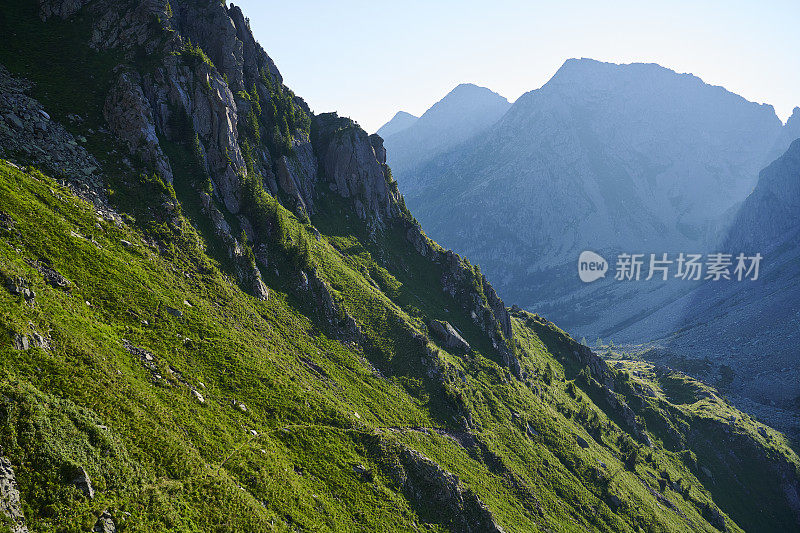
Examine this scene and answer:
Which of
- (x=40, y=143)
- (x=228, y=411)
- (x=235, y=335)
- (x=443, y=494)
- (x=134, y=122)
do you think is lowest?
(x=443, y=494)

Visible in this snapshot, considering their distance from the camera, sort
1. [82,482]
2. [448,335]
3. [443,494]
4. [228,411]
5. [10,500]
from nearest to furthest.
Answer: [10,500]
[82,482]
[228,411]
[443,494]
[448,335]

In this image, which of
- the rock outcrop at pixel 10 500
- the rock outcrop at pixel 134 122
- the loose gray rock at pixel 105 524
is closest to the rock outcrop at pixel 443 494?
the loose gray rock at pixel 105 524

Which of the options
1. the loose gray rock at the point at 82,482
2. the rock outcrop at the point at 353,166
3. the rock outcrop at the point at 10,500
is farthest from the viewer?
the rock outcrop at the point at 353,166

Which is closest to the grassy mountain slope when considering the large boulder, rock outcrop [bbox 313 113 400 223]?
the large boulder

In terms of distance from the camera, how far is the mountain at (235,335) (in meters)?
22.8

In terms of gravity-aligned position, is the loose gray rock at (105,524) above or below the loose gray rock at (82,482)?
below

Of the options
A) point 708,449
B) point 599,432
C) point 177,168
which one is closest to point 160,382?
point 177,168

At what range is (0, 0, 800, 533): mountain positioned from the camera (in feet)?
74.9

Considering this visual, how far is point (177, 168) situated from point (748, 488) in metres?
171

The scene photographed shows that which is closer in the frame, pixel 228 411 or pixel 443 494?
pixel 228 411

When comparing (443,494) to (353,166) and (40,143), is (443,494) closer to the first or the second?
(40,143)

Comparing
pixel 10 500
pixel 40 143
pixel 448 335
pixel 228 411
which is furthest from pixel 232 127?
pixel 10 500

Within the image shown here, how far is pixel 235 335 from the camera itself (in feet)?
140

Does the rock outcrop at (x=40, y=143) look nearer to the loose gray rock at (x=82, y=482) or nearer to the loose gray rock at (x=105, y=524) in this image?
the loose gray rock at (x=82, y=482)
